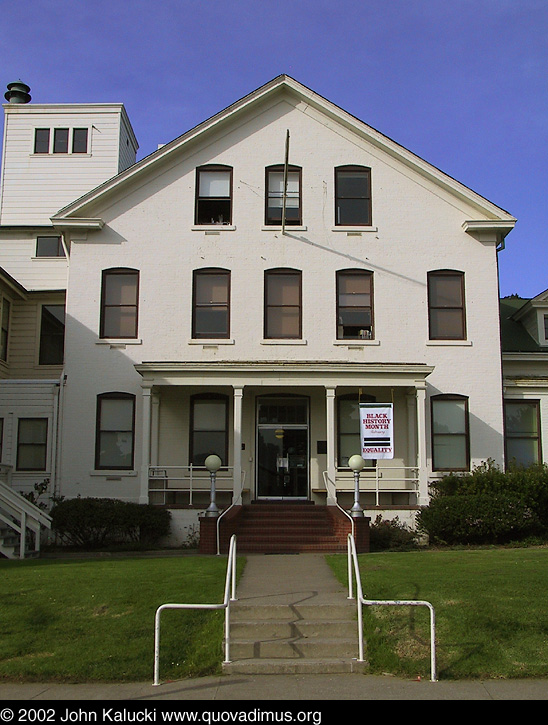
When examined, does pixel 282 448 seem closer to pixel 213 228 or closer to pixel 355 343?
pixel 355 343

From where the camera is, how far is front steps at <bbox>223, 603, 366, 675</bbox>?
30.4 feet

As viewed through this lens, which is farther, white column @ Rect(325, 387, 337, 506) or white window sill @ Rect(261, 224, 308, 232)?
white window sill @ Rect(261, 224, 308, 232)

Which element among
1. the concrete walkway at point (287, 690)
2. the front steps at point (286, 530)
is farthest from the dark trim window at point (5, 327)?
the concrete walkway at point (287, 690)

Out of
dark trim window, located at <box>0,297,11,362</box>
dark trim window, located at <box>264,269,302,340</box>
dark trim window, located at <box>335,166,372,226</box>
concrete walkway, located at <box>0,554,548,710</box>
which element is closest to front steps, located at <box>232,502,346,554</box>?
dark trim window, located at <box>264,269,302,340</box>

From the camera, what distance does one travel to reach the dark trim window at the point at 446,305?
72.6 feet

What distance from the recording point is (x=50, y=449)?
21.6 meters

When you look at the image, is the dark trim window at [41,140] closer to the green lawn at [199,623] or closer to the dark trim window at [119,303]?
the dark trim window at [119,303]

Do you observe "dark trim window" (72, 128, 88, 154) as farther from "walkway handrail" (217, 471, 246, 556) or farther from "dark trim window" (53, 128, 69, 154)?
"walkway handrail" (217, 471, 246, 556)

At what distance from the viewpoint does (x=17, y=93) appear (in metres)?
34.3

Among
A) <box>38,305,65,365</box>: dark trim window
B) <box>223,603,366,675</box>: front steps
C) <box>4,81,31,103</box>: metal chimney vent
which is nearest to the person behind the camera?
<box>223,603,366,675</box>: front steps

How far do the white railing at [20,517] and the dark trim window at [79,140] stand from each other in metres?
16.1

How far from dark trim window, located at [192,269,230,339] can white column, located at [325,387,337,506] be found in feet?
12.2
